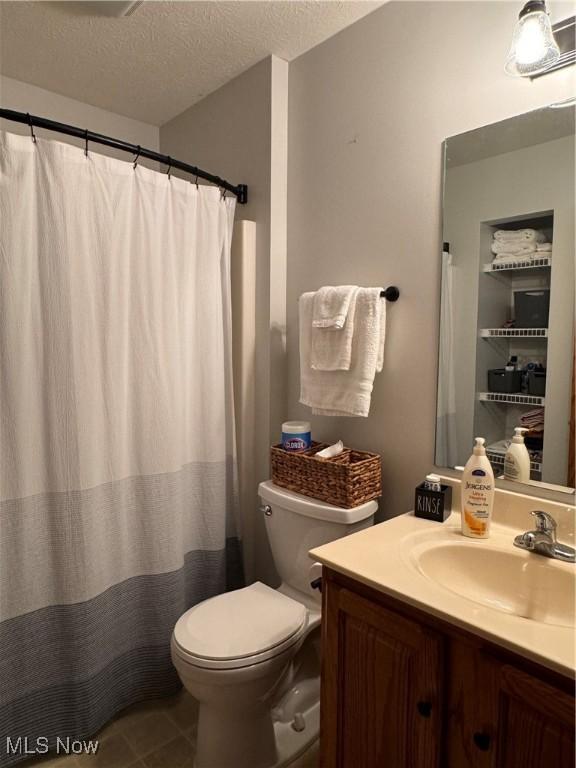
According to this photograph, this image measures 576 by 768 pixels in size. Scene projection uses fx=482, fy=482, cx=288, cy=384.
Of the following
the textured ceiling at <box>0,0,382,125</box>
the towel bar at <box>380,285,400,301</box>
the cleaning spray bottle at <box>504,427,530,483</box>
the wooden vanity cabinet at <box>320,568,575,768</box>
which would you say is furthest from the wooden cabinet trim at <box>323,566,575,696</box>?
the textured ceiling at <box>0,0,382,125</box>

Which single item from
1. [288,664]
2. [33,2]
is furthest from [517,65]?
[288,664]

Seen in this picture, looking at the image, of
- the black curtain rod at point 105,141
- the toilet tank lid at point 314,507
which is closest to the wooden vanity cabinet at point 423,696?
the toilet tank lid at point 314,507

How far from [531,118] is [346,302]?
0.70m

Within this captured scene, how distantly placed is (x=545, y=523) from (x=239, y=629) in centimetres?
89

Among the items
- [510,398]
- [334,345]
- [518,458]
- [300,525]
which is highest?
[334,345]

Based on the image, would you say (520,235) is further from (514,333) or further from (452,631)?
(452,631)

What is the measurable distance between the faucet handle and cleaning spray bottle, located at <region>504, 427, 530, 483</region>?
15 cm

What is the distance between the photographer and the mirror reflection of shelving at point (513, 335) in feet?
4.17

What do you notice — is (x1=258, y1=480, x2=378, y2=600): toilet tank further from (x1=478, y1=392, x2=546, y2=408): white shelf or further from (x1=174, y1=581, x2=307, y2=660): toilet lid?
(x1=478, y1=392, x2=546, y2=408): white shelf

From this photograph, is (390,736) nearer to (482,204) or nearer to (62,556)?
(62,556)

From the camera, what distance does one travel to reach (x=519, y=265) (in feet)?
4.28

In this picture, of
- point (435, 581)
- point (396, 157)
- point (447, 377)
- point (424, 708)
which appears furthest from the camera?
point (396, 157)

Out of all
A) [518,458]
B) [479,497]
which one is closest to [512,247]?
[518,458]

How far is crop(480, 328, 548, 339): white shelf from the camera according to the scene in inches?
50.3
